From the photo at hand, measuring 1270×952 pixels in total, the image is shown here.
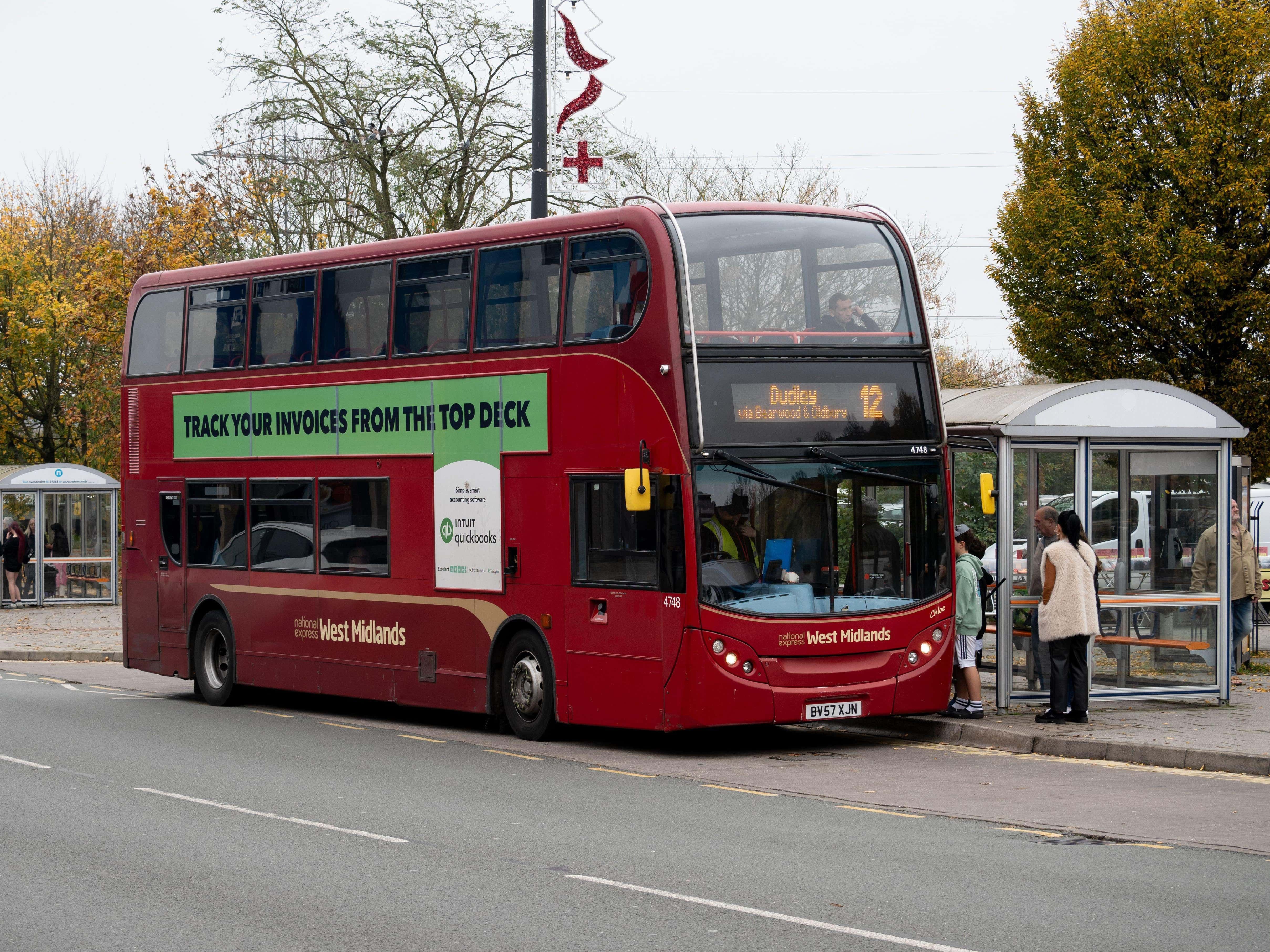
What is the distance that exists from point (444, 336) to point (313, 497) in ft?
8.64

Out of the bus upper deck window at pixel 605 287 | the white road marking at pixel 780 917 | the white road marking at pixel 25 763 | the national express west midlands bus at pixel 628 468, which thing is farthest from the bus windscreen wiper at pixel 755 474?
the white road marking at pixel 25 763

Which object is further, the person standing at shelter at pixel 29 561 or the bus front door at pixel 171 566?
the person standing at shelter at pixel 29 561

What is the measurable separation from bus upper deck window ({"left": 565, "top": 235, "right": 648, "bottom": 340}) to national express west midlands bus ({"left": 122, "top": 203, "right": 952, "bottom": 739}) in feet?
0.09

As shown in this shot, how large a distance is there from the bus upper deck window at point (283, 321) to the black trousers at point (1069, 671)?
7.72 m

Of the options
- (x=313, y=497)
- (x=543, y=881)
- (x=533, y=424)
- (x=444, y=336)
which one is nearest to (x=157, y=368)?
(x=313, y=497)

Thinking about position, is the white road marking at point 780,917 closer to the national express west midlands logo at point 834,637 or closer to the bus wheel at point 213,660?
the national express west midlands logo at point 834,637

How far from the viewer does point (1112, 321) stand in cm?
2341

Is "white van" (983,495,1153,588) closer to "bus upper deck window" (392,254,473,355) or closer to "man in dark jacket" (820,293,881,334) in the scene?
"man in dark jacket" (820,293,881,334)

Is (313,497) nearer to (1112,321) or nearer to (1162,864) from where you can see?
(1162,864)

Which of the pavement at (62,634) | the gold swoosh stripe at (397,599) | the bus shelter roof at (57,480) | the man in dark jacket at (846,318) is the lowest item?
the pavement at (62,634)

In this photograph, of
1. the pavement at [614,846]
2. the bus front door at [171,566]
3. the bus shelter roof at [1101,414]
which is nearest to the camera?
the pavement at [614,846]

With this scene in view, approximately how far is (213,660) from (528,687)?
17.7 ft

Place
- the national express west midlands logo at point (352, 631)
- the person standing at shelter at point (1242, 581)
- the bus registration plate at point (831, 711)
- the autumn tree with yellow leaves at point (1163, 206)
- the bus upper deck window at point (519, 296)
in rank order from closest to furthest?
the bus registration plate at point (831, 711) → the bus upper deck window at point (519, 296) → the national express west midlands logo at point (352, 631) → the person standing at shelter at point (1242, 581) → the autumn tree with yellow leaves at point (1163, 206)

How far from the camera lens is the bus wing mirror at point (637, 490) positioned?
41.0 ft
